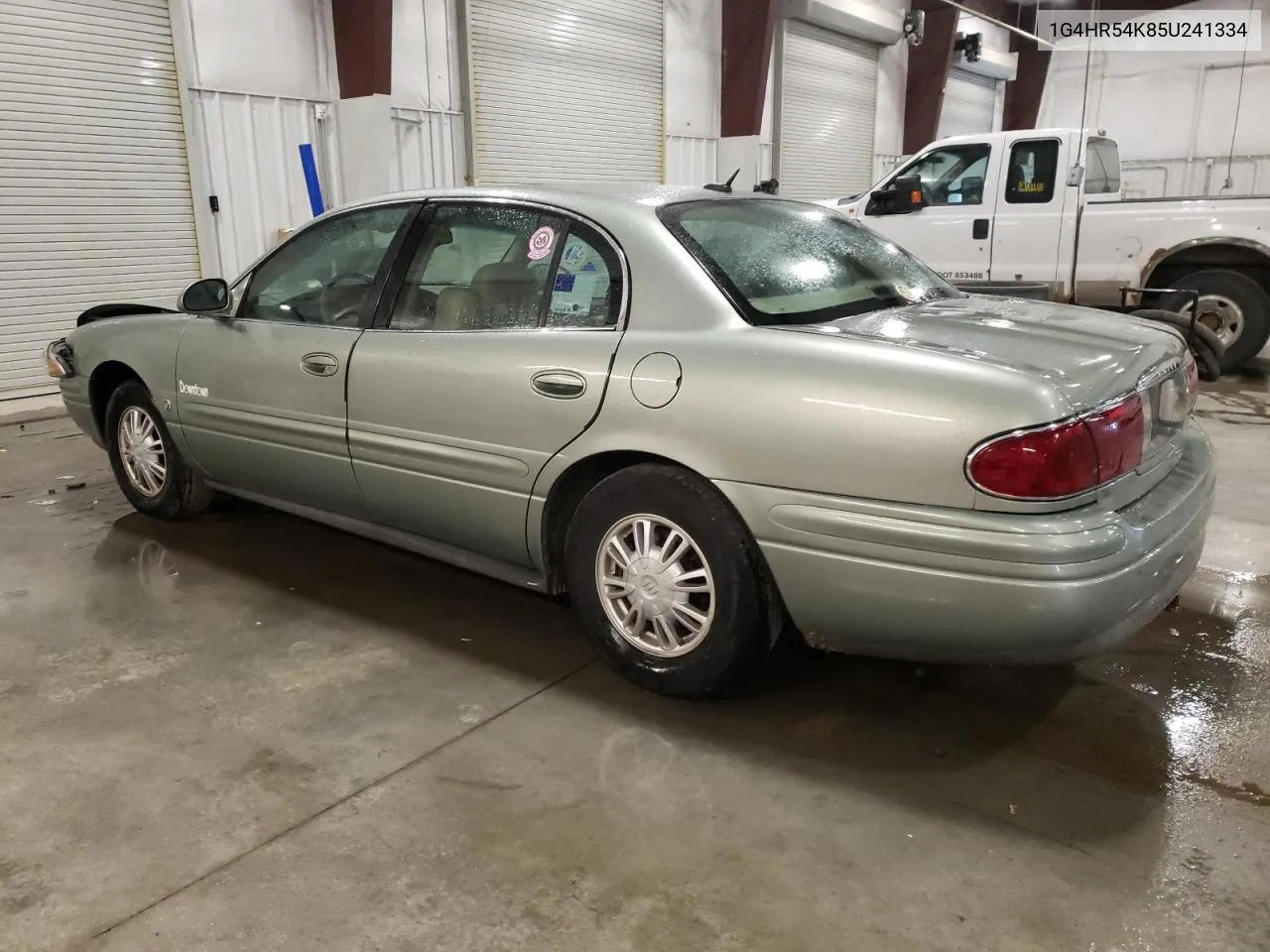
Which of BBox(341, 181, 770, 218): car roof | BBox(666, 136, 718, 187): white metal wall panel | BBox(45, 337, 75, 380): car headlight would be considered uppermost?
BBox(666, 136, 718, 187): white metal wall panel

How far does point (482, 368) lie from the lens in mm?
3027

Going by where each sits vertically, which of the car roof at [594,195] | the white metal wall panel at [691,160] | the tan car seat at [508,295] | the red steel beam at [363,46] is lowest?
the tan car seat at [508,295]

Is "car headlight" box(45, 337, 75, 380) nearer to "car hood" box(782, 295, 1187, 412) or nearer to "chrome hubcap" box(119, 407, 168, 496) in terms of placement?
"chrome hubcap" box(119, 407, 168, 496)

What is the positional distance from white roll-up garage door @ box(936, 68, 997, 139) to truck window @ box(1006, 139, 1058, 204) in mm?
11264

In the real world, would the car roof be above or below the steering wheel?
above

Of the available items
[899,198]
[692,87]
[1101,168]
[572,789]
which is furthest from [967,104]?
[572,789]

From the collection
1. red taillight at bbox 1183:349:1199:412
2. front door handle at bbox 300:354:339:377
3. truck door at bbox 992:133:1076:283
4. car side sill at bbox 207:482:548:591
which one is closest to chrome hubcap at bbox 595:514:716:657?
car side sill at bbox 207:482:548:591

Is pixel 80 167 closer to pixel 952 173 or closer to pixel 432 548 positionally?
pixel 432 548

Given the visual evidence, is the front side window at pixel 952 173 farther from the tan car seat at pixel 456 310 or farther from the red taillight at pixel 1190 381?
the tan car seat at pixel 456 310

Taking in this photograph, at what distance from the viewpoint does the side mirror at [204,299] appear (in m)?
3.90

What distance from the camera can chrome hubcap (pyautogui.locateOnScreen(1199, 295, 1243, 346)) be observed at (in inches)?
308

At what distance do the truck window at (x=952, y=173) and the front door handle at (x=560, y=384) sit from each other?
674 centimetres

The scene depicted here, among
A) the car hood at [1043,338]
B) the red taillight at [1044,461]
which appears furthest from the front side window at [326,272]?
the red taillight at [1044,461]

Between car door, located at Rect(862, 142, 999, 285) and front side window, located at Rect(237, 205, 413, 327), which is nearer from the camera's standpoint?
front side window, located at Rect(237, 205, 413, 327)
